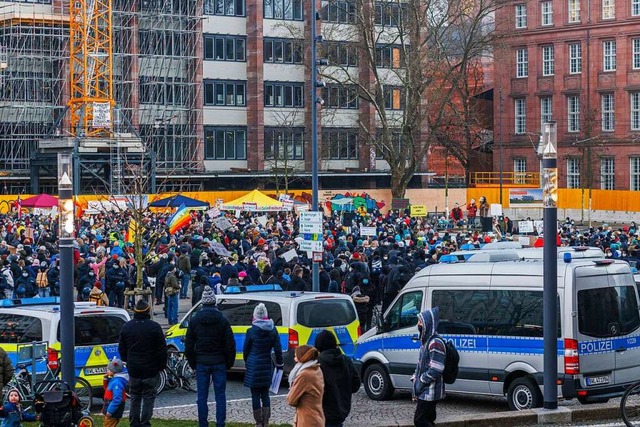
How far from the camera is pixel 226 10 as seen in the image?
3095 inches

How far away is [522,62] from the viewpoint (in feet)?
281

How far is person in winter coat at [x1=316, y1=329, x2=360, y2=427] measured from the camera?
1227cm

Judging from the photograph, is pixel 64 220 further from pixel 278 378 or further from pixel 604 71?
pixel 604 71

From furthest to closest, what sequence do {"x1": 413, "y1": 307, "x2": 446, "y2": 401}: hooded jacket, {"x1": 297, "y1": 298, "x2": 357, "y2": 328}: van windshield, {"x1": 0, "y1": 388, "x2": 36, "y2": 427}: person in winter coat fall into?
1. {"x1": 297, "y1": 298, "x2": 357, "y2": 328}: van windshield
2. {"x1": 0, "y1": 388, "x2": 36, "y2": 427}: person in winter coat
3. {"x1": 413, "y1": 307, "x2": 446, "y2": 401}: hooded jacket

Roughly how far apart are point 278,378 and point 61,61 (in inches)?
2358

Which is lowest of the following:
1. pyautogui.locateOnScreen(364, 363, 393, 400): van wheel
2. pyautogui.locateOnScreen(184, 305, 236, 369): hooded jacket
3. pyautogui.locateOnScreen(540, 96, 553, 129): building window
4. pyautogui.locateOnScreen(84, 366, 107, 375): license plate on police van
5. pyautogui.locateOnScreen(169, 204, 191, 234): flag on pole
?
pyautogui.locateOnScreen(364, 363, 393, 400): van wheel

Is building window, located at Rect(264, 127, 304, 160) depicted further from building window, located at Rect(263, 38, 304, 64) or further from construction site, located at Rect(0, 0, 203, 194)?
construction site, located at Rect(0, 0, 203, 194)

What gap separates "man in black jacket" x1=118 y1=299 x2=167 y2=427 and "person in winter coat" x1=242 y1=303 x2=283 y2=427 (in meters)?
1.07

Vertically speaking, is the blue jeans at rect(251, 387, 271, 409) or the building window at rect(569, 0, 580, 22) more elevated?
the building window at rect(569, 0, 580, 22)

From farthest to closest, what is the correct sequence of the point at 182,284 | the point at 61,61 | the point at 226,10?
1. the point at 226,10
2. the point at 61,61
3. the point at 182,284

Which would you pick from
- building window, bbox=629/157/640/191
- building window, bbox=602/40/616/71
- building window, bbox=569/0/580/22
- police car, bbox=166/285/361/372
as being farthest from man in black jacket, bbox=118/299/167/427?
building window, bbox=569/0/580/22

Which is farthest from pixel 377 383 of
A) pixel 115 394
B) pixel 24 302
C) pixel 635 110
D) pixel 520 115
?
pixel 520 115

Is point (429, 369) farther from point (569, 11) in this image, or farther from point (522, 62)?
point (522, 62)

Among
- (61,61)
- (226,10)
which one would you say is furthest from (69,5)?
(226,10)
